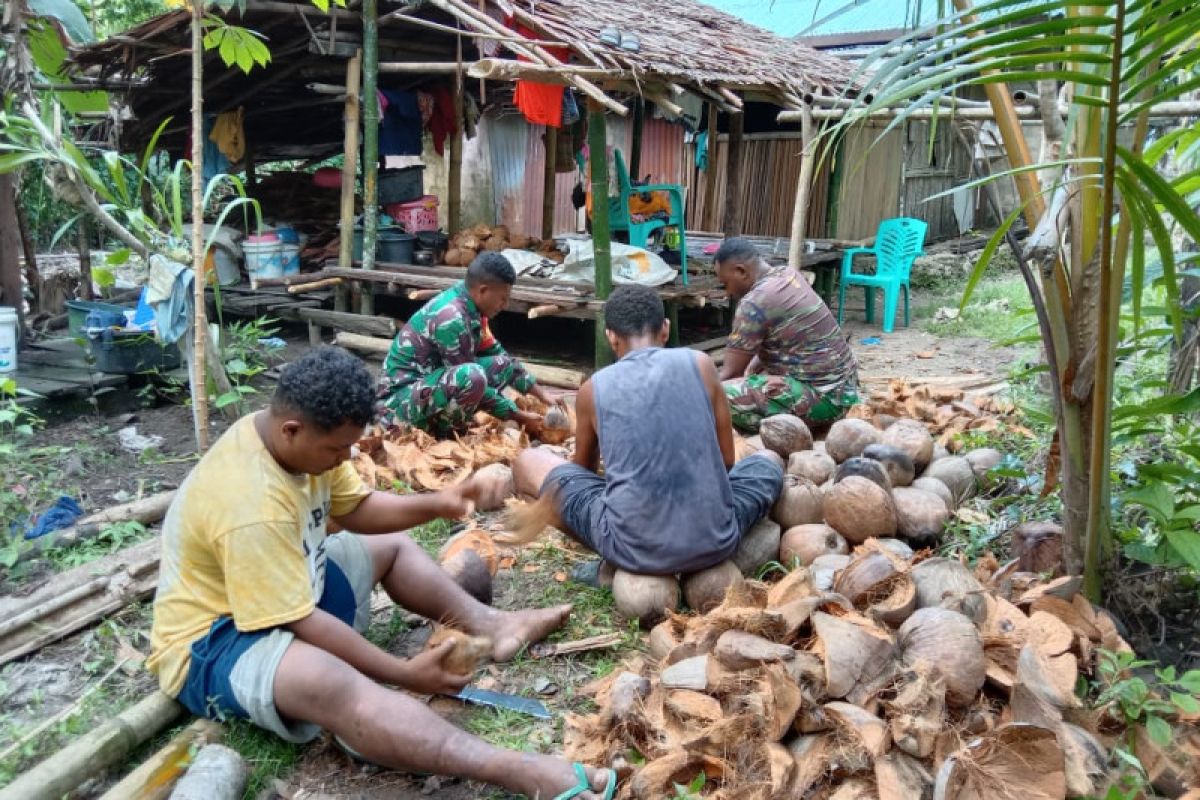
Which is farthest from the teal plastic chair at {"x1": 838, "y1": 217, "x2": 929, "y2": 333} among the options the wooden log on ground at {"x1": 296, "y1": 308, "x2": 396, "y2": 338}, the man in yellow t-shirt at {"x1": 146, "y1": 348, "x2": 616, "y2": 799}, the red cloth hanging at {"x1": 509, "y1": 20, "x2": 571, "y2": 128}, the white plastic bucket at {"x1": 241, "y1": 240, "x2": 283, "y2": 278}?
the man in yellow t-shirt at {"x1": 146, "y1": 348, "x2": 616, "y2": 799}

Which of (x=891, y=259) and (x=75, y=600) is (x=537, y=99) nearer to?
(x=891, y=259)

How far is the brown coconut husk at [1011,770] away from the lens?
210 centimetres

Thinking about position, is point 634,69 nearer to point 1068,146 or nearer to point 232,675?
point 1068,146

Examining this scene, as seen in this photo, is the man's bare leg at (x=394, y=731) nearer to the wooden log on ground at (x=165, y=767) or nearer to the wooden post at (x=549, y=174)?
the wooden log on ground at (x=165, y=767)

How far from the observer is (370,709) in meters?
2.35

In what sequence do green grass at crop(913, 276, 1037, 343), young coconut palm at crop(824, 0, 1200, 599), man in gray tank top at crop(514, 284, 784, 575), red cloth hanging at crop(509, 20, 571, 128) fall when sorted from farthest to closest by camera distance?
green grass at crop(913, 276, 1037, 343), red cloth hanging at crop(509, 20, 571, 128), man in gray tank top at crop(514, 284, 784, 575), young coconut palm at crop(824, 0, 1200, 599)

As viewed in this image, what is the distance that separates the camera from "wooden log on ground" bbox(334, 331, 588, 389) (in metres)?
7.29

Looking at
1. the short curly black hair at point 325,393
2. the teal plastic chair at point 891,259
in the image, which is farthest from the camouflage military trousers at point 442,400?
the teal plastic chair at point 891,259

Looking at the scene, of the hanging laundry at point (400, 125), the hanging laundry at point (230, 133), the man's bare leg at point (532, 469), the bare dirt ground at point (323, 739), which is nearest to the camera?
the bare dirt ground at point (323, 739)

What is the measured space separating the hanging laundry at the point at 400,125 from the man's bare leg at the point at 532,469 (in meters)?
6.69

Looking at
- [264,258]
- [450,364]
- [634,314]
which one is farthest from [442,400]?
[264,258]

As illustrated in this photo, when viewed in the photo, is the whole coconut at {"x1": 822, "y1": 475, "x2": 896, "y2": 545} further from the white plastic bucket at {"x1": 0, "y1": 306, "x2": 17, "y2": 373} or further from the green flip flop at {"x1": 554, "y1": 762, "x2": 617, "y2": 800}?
the white plastic bucket at {"x1": 0, "y1": 306, "x2": 17, "y2": 373}

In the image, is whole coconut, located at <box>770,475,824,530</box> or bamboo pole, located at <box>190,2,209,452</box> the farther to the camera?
bamboo pole, located at <box>190,2,209,452</box>

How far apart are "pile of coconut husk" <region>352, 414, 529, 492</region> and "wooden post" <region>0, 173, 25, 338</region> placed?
183 inches
